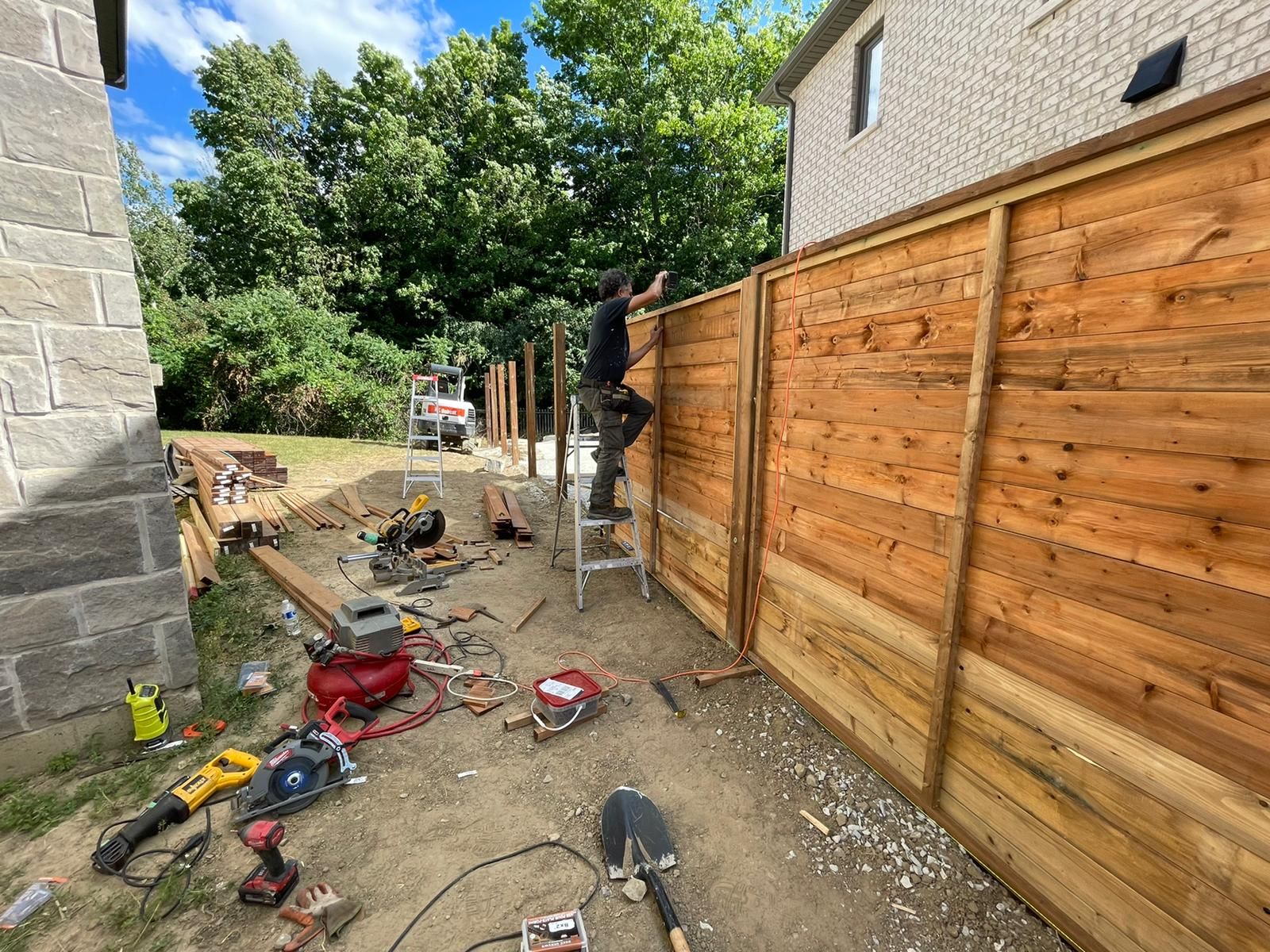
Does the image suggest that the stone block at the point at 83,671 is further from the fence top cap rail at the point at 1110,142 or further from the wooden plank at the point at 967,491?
the fence top cap rail at the point at 1110,142

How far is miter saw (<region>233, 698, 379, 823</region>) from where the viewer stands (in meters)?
2.27

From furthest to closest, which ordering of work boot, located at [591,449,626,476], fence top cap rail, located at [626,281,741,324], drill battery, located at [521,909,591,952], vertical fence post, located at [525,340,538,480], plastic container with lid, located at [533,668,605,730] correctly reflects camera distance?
vertical fence post, located at [525,340,538,480], work boot, located at [591,449,626,476], fence top cap rail, located at [626,281,741,324], plastic container with lid, located at [533,668,605,730], drill battery, located at [521,909,591,952]

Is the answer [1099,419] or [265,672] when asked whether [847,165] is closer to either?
[1099,419]

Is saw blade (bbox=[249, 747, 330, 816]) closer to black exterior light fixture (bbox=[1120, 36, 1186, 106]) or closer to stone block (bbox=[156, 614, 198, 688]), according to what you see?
stone block (bbox=[156, 614, 198, 688])

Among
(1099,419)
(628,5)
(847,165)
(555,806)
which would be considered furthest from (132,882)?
(628,5)

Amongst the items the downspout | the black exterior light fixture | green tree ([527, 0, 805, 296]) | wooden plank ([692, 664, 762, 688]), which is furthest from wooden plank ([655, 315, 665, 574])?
green tree ([527, 0, 805, 296])

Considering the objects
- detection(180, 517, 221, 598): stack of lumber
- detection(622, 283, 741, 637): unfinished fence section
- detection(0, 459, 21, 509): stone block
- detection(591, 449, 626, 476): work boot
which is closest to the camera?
detection(0, 459, 21, 509): stone block

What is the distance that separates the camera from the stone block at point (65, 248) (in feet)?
7.39

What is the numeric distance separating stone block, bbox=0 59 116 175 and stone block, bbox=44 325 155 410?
2.39 ft

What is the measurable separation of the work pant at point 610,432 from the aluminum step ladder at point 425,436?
11.2ft

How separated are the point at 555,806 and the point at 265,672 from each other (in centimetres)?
215

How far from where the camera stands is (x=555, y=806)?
7.93 feet

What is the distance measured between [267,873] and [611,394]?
11.7 feet

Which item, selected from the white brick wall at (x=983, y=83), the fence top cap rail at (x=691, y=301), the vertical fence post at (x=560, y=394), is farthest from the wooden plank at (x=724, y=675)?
the white brick wall at (x=983, y=83)
